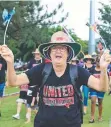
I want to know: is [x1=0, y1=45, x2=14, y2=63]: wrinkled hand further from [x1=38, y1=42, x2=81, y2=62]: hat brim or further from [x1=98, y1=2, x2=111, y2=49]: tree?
[x1=98, y1=2, x2=111, y2=49]: tree

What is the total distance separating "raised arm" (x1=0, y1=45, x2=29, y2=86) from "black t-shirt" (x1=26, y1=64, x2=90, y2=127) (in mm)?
270

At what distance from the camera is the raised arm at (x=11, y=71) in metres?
4.86

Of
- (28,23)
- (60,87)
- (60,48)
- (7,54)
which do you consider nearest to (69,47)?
(60,48)

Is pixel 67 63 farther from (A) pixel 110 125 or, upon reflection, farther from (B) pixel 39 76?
(A) pixel 110 125

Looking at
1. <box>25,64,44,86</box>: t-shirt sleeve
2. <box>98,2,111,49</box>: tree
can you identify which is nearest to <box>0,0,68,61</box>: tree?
<box>98,2,111,49</box>: tree

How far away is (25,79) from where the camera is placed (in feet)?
17.1

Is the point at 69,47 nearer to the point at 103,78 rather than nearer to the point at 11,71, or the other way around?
the point at 103,78

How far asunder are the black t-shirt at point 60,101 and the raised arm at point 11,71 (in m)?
0.27

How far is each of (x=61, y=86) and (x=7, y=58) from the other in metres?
0.70

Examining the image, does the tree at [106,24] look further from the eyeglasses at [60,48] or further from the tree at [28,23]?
the eyeglasses at [60,48]

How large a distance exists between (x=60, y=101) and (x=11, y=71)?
25.5 inches

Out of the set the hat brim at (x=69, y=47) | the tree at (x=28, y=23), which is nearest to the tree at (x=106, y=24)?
the tree at (x=28, y=23)

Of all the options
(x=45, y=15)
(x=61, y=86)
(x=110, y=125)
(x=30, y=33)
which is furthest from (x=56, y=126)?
(x=45, y=15)

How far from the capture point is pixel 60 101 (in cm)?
507
